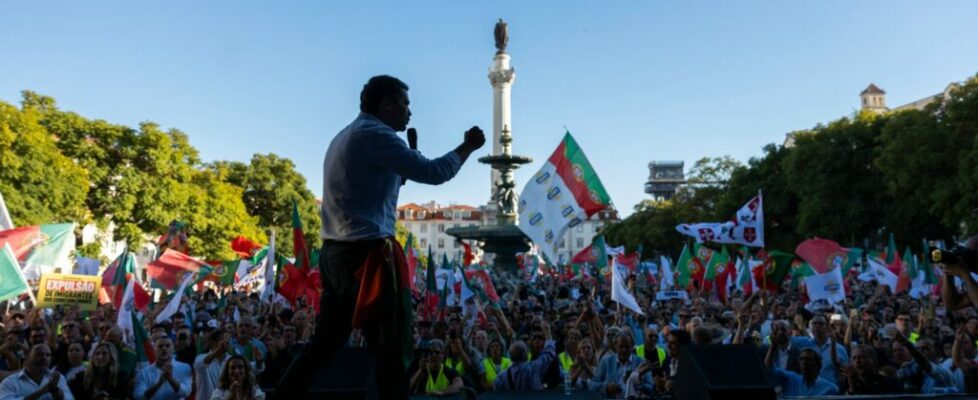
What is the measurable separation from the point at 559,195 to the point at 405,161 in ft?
43.7

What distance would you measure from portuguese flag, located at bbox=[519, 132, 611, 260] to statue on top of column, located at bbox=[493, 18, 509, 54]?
60.8m

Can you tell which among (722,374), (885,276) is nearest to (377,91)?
(722,374)

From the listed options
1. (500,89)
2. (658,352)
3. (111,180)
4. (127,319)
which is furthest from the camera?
(500,89)

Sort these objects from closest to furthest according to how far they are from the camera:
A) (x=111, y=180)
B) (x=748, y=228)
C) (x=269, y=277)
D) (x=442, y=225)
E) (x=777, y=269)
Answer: (x=269, y=277) → (x=777, y=269) → (x=748, y=228) → (x=111, y=180) → (x=442, y=225)

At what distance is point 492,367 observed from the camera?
905cm

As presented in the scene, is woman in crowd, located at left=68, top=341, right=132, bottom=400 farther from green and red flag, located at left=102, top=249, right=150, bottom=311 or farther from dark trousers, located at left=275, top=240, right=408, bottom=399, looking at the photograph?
green and red flag, located at left=102, top=249, right=150, bottom=311

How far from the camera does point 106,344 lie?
293 inches

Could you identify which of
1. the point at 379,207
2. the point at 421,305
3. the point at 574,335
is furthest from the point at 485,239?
the point at 379,207

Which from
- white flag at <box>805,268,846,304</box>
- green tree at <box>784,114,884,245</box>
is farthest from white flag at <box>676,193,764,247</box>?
green tree at <box>784,114,884,245</box>

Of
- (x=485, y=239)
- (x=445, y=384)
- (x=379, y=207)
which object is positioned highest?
(x=485, y=239)

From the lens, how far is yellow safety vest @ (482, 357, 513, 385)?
8.84 m

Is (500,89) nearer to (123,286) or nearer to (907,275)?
(907,275)

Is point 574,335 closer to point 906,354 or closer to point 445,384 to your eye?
point 445,384

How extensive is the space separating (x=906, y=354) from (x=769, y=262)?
8714 mm
